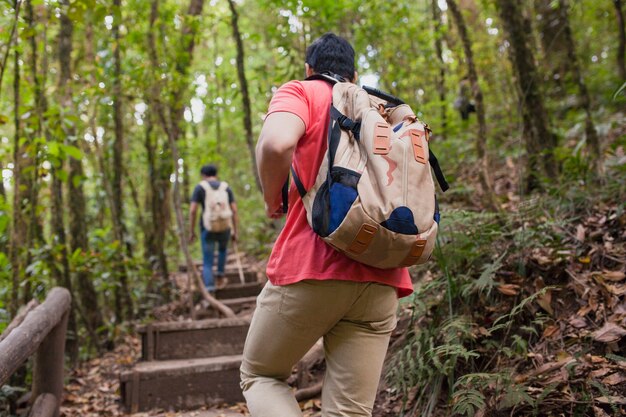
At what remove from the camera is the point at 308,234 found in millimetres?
2166

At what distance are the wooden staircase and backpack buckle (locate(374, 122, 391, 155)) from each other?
3.19 metres

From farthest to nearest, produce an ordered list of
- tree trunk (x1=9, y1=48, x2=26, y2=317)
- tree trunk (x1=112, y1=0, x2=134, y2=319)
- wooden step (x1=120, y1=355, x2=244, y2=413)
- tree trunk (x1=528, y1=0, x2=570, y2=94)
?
tree trunk (x1=528, y1=0, x2=570, y2=94)
tree trunk (x1=112, y1=0, x2=134, y2=319)
tree trunk (x1=9, y1=48, x2=26, y2=317)
wooden step (x1=120, y1=355, x2=244, y2=413)

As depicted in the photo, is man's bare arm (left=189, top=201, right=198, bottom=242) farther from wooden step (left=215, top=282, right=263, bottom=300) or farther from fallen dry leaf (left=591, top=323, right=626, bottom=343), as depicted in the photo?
fallen dry leaf (left=591, top=323, right=626, bottom=343)

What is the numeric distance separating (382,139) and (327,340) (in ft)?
2.85

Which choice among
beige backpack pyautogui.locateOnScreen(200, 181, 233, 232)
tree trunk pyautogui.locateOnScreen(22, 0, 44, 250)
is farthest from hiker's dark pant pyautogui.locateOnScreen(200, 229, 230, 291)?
tree trunk pyautogui.locateOnScreen(22, 0, 44, 250)

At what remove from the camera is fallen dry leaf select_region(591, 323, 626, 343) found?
2926 millimetres

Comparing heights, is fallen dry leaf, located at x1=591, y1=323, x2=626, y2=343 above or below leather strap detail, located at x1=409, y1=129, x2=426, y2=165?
below

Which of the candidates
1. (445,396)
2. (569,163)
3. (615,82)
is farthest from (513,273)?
(615,82)

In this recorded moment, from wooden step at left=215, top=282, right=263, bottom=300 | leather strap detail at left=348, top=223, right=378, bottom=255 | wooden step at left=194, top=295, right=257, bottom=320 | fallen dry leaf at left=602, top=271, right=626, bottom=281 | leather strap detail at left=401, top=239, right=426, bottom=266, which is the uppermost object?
leather strap detail at left=348, top=223, right=378, bottom=255

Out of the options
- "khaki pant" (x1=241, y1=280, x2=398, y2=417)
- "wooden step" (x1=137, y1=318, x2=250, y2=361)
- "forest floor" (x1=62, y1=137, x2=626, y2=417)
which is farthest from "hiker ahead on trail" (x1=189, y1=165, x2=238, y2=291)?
"khaki pant" (x1=241, y1=280, x2=398, y2=417)

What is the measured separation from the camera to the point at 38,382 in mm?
4172

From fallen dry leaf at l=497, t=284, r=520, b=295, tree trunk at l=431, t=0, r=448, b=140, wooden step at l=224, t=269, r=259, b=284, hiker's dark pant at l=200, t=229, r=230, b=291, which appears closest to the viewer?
fallen dry leaf at l=497, t=284, r=520, b=295

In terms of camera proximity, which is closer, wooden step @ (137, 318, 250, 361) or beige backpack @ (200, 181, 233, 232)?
wooden step @ (137, 318, 250, 361)

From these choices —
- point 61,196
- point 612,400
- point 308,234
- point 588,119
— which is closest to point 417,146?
point 308,234
